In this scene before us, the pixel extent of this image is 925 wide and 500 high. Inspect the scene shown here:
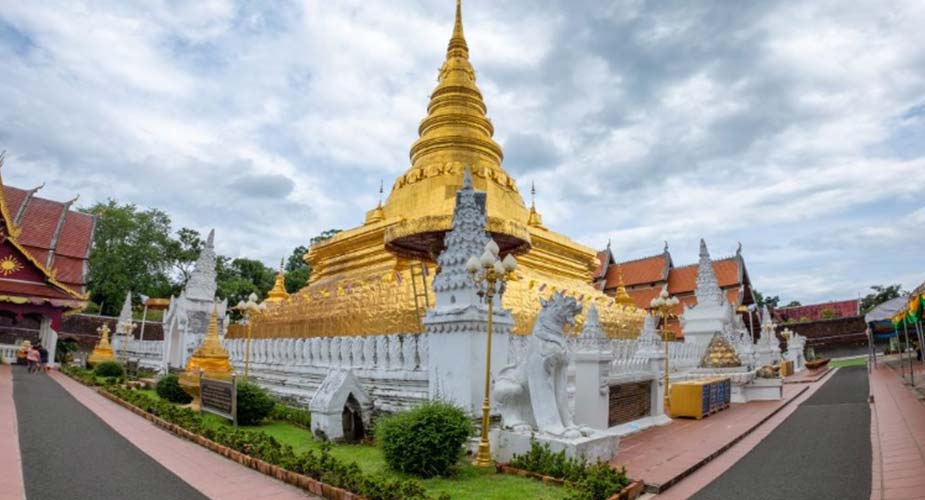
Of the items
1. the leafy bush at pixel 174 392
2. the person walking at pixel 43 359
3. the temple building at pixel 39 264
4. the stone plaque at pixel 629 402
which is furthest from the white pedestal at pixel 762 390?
the temple building at pixel 39 264

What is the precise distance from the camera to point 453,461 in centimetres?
620

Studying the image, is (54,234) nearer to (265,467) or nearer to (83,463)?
(83,463)

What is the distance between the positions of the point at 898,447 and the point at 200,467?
372 inches

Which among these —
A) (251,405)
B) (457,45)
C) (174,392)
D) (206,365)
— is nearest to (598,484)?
(251,405)

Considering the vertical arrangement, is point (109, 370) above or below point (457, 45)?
below

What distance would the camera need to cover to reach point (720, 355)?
16.0 m

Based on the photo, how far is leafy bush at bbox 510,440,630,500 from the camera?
5273 mm

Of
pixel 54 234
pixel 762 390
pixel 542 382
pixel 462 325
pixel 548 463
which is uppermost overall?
pixel 54 234

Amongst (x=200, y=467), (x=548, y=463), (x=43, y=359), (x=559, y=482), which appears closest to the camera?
(x=559, y=482)

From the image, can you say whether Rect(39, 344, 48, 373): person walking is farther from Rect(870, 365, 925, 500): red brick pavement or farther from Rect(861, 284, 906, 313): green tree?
Rect(861, 284, 906, 313): green tree

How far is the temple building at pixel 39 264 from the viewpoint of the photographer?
77.4 ft

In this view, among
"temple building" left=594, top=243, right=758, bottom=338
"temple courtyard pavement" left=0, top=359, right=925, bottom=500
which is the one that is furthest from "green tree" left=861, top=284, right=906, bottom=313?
"temple courtyard pavement" left=0, top=359, right=925, bottom=500

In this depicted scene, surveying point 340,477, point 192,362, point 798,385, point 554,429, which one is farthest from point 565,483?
point 798,385

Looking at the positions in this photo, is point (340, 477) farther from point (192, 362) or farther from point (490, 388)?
point (192, 362)
